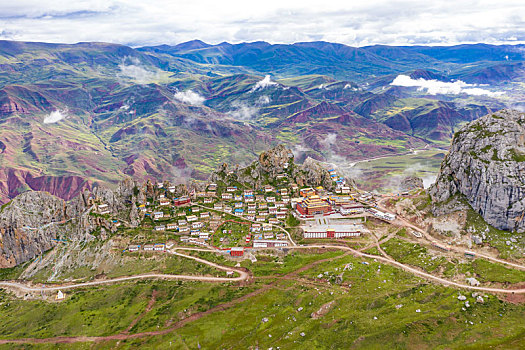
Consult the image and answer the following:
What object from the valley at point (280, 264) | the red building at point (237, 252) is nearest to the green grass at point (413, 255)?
the valley at point (280, 264)

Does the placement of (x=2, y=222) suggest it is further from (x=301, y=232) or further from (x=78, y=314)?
(x=301, y=232)

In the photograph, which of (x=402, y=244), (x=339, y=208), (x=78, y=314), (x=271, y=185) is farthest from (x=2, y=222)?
(x=402, y=244)

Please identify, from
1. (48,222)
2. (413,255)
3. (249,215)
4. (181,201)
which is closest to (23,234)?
(48,222)

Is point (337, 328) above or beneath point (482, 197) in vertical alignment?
beneath

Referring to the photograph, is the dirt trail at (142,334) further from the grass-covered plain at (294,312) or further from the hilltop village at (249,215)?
the hilltop village at (249,215)

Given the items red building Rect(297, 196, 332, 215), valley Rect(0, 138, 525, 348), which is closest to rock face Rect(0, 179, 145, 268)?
valley Rect(0, 138, 525, 348)

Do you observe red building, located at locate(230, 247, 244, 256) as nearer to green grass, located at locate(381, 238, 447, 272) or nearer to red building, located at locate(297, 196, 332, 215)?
red building, located at locate(297, 196, 332, 215)

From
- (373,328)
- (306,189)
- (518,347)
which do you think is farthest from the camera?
(306,189)

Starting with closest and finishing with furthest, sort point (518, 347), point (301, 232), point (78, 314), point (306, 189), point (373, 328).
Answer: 1. point (518, 347)
2. point (373, 328)
3. point (78, 314)
4. point (301, 232)
5. point (306, 189)
